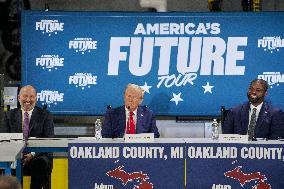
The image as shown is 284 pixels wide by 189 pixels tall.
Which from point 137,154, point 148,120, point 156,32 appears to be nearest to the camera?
point 137,154

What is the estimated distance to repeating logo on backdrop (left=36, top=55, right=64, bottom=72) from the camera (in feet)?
26.7

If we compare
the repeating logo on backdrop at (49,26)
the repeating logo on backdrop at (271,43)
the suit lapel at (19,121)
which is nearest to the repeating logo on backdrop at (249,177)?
the suit lapel at (19,121)

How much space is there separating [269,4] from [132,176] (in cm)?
514

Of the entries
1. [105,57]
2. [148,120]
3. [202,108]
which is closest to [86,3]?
[105,57]

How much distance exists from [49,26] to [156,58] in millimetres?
1573

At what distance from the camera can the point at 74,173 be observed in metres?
5.00

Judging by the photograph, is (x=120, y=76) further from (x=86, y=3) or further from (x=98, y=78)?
(x=86, y=3)

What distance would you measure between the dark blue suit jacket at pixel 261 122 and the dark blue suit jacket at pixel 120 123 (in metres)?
0.79

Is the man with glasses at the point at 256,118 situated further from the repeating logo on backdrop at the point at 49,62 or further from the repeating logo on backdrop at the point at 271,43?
the repeating logo on backdrop at the point at 49,62

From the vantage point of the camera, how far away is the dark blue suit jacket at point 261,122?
19.2ft

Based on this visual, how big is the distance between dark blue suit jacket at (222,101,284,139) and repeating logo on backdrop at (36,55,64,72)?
2.94 m

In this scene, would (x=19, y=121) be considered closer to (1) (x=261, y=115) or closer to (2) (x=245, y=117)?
(2) (x=245, y=117)

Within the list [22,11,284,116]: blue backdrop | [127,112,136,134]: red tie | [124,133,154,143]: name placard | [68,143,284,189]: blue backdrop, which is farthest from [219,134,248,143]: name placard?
[22,11,284,116]: blue backdrop

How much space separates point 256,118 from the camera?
598cm
